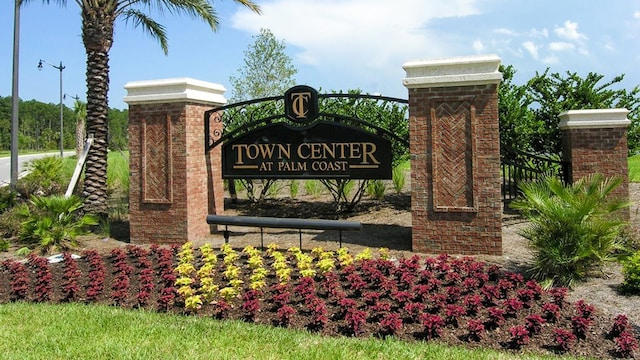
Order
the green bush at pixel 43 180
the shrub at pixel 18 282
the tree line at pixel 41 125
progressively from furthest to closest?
the tree line at pixel 41 125, the green bush at pixel 43 180, the shrub at pixel 18 282

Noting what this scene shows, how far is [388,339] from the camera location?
4.66 meters

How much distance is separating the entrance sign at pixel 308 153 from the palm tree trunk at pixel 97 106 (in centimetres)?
302

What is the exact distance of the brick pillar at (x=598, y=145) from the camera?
352 inches

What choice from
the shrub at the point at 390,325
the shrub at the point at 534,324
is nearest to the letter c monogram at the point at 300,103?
the shrub at the point at 390,325

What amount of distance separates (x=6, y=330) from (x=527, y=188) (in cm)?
583

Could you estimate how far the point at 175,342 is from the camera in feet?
15.0

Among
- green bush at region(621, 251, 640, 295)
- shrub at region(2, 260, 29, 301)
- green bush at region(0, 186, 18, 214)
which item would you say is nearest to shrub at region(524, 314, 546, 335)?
green bush at region(621, 251, 640, 295)

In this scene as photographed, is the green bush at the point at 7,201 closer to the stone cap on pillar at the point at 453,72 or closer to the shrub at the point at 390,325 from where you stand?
the stone cap on pillar at the point at 453,72

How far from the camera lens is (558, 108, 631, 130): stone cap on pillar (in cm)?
880

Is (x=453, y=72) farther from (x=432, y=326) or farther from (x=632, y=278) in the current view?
(x=432, y=326)

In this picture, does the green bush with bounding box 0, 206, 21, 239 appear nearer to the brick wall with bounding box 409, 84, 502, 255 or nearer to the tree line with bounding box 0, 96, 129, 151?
the brick wall with bounding box 409, 84, 502, 255

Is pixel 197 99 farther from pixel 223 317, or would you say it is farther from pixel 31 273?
pixel 223 317

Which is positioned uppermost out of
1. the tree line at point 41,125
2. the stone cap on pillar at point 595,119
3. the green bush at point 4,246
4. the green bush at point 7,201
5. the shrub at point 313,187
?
the tree line at point 41,125

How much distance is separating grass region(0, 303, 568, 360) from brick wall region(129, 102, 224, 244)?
13.3 ft
